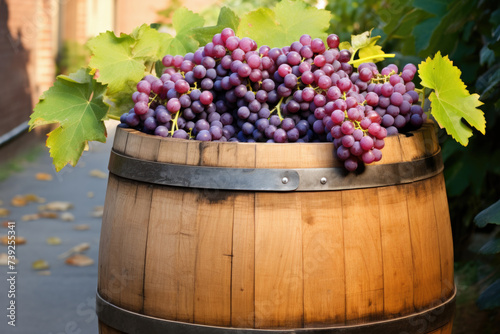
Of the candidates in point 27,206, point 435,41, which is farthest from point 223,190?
point 27,206

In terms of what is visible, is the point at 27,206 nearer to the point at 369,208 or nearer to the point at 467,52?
the point at 467,52

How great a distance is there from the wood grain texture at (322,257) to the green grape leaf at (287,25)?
580 mm

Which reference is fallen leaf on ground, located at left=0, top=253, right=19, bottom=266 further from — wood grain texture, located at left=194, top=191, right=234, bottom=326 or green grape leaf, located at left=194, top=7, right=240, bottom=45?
wood grain texture, located at left=194, top=191, right=234, bottom=326

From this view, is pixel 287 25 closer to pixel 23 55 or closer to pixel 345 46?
pixel 345 46

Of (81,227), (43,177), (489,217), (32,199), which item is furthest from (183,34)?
(43,177)

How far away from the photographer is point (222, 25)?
1.89 metres

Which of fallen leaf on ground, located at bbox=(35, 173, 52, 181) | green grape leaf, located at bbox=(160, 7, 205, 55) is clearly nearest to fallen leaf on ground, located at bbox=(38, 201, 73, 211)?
fallen leaf on ground, located at bbox=(35, 173, 52, 181)

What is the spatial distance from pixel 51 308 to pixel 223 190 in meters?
2.14

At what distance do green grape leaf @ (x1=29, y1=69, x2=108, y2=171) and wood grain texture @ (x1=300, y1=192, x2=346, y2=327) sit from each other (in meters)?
0.61

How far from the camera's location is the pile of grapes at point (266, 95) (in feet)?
5.32

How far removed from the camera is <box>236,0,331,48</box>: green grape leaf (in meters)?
1.88

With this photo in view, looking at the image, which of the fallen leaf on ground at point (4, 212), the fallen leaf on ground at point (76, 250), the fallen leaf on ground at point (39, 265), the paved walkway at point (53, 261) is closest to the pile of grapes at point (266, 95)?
the paved walkway at point (53, 261)

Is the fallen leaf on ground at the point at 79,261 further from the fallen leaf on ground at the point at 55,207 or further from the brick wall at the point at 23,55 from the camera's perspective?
the brick wall at the point at 23,55

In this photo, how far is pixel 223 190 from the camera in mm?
1540
